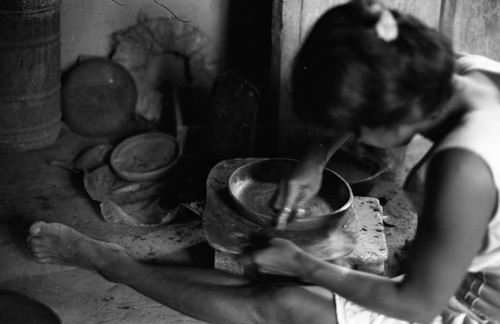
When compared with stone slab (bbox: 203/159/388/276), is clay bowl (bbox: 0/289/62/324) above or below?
below

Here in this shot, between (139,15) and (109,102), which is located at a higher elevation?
(139,15)

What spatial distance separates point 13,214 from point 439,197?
2882 mm

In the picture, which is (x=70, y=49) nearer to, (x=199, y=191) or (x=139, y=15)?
(x=139, y=15)

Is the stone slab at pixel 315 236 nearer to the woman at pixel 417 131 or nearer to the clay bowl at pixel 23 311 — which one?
the woman at pixel 417 131

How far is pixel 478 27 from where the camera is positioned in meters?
4.41

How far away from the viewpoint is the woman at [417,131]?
5.99 ft

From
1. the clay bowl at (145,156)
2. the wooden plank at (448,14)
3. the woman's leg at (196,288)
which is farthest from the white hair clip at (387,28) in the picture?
the clay bowl at (145,156)

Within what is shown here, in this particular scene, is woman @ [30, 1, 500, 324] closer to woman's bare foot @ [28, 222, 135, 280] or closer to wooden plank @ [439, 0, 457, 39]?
woman's bare foot @ [28, 222, 135, 280]

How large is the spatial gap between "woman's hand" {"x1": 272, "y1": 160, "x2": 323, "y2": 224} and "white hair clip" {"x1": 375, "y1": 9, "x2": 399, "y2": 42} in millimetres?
911

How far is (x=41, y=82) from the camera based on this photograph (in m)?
4.70

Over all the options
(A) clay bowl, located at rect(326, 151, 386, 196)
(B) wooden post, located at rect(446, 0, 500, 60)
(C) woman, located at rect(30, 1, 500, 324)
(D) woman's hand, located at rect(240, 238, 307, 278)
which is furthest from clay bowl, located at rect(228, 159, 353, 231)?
(B) wooden post, located at rect(446, 0, 500, 60)

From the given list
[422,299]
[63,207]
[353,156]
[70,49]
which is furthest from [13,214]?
[422,299]

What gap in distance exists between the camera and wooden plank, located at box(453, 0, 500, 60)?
4324mm

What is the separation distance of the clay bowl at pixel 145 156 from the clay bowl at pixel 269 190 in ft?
4.76
